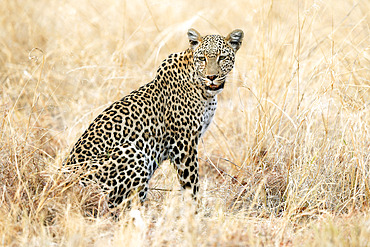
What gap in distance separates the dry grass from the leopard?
35 cm

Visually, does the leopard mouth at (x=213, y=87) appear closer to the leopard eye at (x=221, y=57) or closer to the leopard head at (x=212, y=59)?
the leopard head at (x=212, y=59)

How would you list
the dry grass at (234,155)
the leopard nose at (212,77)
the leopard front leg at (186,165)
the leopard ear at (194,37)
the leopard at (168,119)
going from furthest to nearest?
the leopard ear at (194,37) → the leopard front leg at (186,165) → the leopard nose at (212,77) → the leopard at (168,119) → the dry grass at (234,155)

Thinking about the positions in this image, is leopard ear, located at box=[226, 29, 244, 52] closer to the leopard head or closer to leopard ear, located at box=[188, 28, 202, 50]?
the leopard head

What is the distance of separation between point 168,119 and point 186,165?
0.56m

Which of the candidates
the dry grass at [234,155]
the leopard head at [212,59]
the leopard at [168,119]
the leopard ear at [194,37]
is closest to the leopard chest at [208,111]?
the leopard at [168,119]

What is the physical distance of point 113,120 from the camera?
5.73m

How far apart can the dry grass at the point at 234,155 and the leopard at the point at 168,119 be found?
1.14 ft

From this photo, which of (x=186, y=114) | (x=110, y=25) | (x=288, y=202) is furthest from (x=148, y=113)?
(x=110, y=25)

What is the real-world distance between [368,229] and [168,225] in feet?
5.69

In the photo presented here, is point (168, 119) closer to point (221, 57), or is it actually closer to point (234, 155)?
point (221, 57)

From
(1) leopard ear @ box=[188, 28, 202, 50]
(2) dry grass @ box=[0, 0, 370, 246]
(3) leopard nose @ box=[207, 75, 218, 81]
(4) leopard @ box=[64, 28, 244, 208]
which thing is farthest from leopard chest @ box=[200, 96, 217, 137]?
(1) leopard ear @ box=[188, 28, 202, 50]

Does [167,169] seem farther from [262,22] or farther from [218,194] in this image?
[262,22]

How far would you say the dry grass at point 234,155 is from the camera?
4773mm

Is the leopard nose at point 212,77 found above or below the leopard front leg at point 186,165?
above
